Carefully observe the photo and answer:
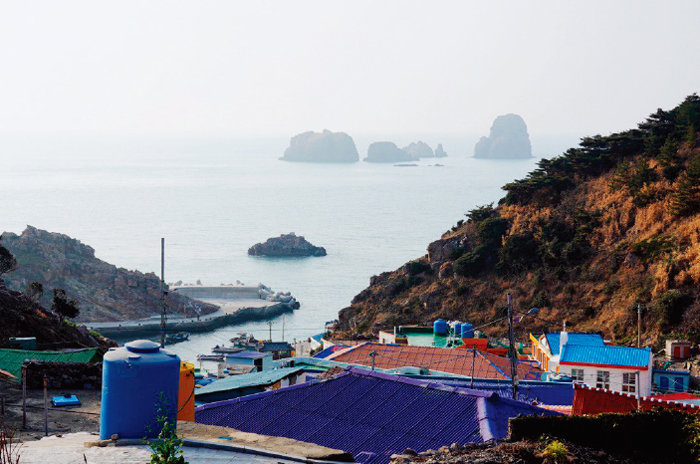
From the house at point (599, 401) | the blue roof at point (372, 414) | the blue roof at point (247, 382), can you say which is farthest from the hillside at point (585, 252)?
the blue roof at point (372, 414)

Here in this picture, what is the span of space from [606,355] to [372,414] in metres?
12.2

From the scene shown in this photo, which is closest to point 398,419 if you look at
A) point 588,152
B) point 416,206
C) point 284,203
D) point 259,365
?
point 259,365

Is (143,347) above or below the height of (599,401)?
above

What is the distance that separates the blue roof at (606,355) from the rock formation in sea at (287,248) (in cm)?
9165

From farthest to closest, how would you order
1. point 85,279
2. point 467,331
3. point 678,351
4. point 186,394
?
1. point 85,279
2. point 467,331
3. point 678,351
4. point 186,394

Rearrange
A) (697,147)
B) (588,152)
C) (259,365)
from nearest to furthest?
1. (259,365)
2. (697,147)
3. (588,152)

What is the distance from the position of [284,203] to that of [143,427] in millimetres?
163308

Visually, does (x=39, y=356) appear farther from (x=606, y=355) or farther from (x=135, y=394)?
(x=606, y=355)

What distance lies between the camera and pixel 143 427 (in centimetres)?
841

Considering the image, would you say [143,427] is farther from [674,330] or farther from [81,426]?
[674,330]

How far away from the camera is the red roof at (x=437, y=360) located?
23281 mm

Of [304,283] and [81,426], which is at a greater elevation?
[81,426]

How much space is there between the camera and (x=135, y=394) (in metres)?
8.41

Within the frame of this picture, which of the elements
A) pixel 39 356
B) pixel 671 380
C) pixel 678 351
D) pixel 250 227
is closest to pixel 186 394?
pixel 39 356
